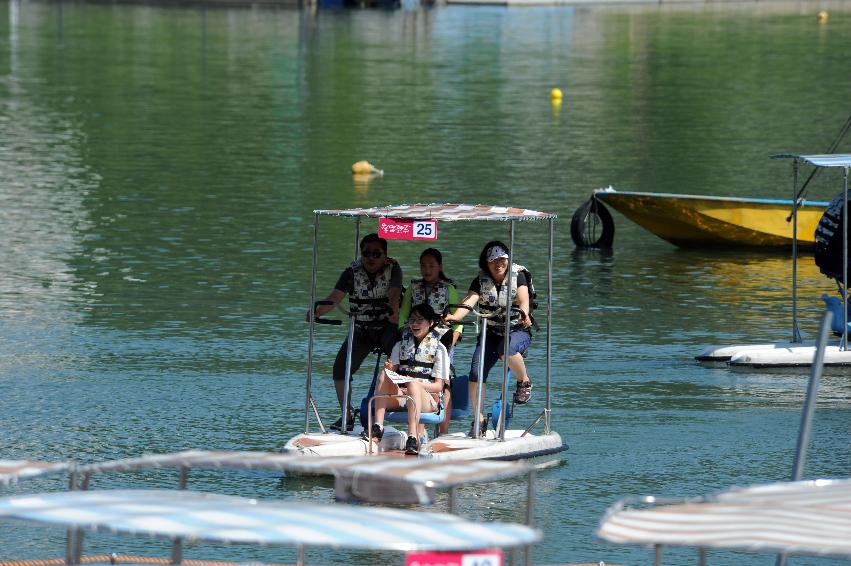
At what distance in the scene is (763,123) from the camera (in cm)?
4641

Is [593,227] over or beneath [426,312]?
beneath

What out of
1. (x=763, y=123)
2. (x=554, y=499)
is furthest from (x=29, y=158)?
(x=554, y=499)

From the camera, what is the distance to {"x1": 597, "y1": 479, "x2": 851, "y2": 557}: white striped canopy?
6.75 m

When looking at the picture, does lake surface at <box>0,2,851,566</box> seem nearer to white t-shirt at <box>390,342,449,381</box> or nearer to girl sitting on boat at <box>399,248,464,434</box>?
white t-shirt at <box>390,342,449,381</box>

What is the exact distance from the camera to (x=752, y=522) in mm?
7125

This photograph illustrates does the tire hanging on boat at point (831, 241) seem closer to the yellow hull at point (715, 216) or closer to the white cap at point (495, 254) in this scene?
the white cap at point (495, 254)

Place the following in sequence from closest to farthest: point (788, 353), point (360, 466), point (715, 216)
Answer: point (360, 466) → point (788, 353) → point (715, 216)

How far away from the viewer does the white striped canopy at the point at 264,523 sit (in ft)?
21.7

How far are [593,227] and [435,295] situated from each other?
43.8 feet

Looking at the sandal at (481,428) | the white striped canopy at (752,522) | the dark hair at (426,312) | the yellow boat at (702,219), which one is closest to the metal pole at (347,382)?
the dark hair at (426,312)

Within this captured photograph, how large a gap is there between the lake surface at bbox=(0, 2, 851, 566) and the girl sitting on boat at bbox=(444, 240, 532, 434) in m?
1.08

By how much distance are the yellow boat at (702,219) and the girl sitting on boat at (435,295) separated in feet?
40.9

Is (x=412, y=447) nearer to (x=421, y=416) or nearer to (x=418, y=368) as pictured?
(x=421, y=416)

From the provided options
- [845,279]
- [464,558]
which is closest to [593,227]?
[845,279]
